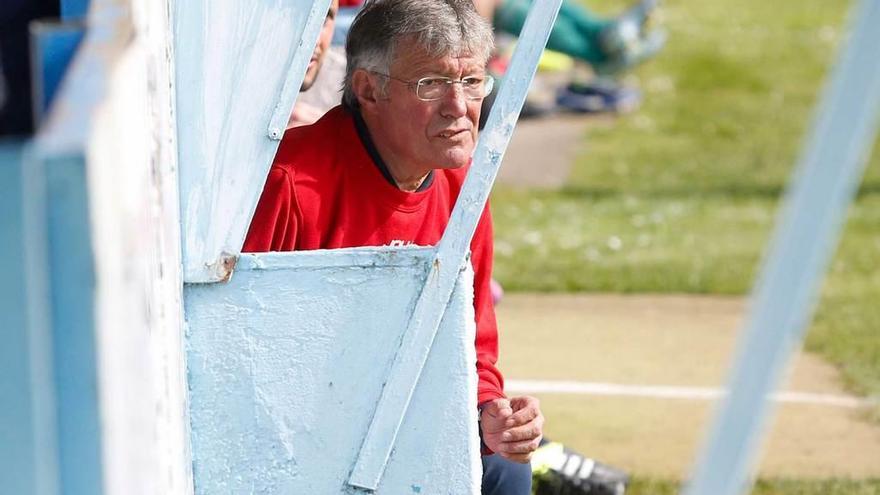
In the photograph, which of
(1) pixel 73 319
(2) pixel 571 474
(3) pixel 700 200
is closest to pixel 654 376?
(2) pixel 571 474

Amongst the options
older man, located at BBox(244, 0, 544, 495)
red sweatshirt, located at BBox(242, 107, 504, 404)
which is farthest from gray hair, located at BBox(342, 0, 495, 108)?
red sweatshirt, located at BBox(242, 107, 504, 404)

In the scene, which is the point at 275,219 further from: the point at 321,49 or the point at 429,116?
the point at 321,49

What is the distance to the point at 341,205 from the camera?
3119mm

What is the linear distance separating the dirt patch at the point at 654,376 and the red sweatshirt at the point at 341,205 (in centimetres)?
175

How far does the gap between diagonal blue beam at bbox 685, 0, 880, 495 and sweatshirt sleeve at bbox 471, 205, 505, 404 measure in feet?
5.74

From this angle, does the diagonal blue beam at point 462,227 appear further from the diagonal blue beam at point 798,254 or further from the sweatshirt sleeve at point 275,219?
the diagonal blue beam at point 798,254

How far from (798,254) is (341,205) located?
1.76m

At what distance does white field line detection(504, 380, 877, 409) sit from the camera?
549cm

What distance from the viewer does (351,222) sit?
312cm

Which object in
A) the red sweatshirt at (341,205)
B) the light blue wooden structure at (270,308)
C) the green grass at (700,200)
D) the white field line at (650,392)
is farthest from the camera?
the green grass at (700,200)

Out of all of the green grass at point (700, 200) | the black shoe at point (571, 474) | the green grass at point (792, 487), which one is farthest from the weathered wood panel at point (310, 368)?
the green grass at point (700, 200)

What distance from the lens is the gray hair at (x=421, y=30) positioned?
3162mm

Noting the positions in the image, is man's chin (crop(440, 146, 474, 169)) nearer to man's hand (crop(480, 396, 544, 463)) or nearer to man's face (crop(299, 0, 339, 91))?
man's hand (crop(480, 396, 544, 463))

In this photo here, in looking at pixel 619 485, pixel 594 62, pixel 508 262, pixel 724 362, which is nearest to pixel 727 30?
pixel 594 62
